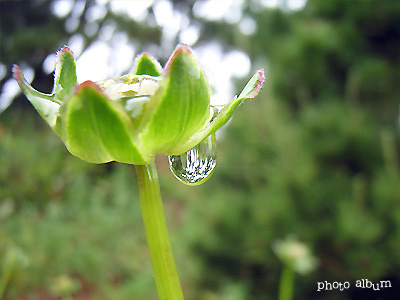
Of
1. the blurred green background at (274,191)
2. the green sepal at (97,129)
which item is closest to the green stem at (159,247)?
the green sepal at (97,129)

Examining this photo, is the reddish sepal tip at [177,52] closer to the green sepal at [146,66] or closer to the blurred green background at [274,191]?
the green sepal at [146,66]

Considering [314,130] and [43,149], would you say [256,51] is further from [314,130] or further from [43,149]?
[43,149]

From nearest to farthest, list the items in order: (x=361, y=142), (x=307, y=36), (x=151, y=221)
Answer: (x=151, y=221), (x=361, y=142), (x=307, y=36)

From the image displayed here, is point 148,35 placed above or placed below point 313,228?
above

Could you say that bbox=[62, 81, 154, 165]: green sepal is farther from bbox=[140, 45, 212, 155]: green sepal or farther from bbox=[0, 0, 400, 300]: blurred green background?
bbox=[0, 0, 400, 300]: blurred green background

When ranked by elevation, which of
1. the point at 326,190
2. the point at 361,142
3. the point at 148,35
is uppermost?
the point at 148,35

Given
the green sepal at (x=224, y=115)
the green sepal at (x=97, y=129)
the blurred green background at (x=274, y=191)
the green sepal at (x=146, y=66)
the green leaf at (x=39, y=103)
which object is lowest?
the green sepal at (x=97, y=129)

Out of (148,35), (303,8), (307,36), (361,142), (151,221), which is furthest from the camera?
(148,35)

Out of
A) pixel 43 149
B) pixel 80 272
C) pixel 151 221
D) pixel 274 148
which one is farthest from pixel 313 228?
pixel 43 149
